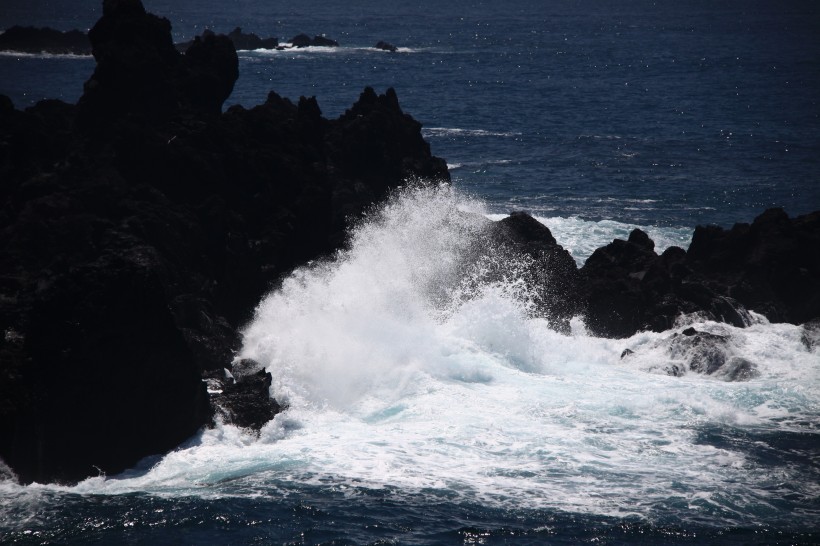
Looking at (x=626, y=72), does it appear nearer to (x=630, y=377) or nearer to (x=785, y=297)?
(x=785, y=297)

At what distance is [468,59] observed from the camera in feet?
396

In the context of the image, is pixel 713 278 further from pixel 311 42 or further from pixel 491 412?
pixel 311 42

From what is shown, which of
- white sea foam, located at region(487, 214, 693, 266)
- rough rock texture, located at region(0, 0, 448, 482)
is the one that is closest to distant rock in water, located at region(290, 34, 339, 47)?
white sea foam, located at region(487, 214, 693, 266)

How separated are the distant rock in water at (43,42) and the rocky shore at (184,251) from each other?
256 feet

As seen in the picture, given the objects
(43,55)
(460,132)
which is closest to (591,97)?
(460,132)

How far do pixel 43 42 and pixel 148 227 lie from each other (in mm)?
91167

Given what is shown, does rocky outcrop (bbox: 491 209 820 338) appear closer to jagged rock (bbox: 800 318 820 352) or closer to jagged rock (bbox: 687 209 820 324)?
jagged rock (bbox: 687 209 820 324)

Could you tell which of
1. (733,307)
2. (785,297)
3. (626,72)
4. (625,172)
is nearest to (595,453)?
(733,307)

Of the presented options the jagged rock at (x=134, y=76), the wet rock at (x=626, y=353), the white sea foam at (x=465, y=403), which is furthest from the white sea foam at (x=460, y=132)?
the wet rock at (x=626, y=353)

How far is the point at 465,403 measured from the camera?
100ft

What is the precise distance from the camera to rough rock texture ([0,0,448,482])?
2544 centimetres

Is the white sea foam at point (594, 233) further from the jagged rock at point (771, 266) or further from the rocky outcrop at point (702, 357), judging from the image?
the rocky outcrop at point (702, 357)

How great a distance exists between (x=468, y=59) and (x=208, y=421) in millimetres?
98209

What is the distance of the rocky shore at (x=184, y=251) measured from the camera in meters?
25.5
